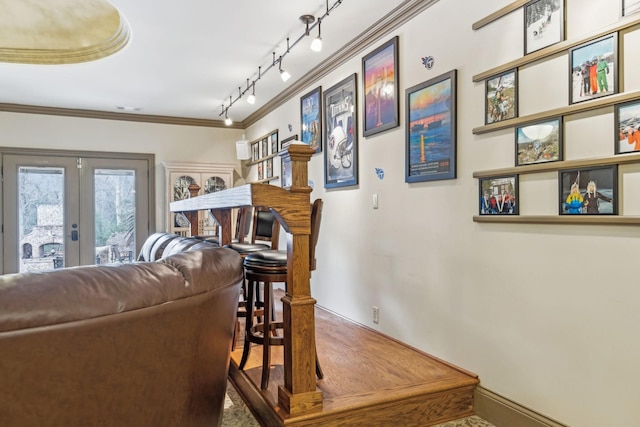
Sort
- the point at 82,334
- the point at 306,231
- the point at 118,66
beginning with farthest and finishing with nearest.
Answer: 1. the point at 118,66
2. the point at 306,231
3. the point at 82,334

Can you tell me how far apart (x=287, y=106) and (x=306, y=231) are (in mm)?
3378

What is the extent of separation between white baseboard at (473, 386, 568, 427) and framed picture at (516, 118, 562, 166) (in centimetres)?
122

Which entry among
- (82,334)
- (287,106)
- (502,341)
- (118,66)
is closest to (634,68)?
(502,341)

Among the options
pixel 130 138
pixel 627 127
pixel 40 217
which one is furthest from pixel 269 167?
pixel 627 127

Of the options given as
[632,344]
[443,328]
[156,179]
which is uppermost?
[156,179]

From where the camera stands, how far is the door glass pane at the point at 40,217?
217 inches

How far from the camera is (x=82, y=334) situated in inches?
39.8

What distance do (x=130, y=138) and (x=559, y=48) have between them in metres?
5.65

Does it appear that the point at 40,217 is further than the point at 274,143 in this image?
Yes

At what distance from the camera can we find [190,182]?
20.4 feet

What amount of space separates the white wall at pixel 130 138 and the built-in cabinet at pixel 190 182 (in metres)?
0.22

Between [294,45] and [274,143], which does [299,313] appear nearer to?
[294,45]

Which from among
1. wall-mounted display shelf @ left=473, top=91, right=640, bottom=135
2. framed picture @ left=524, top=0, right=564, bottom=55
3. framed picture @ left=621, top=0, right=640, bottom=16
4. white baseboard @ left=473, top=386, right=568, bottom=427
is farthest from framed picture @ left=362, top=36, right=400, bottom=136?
white baseboard @ left=473, top=386, right=568, bottom=427

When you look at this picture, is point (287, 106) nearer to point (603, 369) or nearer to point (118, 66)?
point (118, 66)
